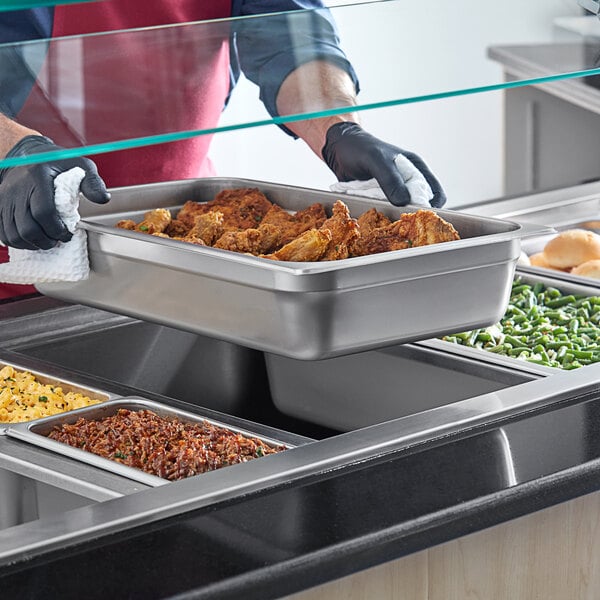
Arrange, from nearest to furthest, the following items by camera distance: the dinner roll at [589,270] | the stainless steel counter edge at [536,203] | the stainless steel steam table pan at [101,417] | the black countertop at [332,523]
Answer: the black countertop at [332,523] → the stainless steel steam table pan at [101,417] → the dinner roll at [589,270] → the stainless steel counter edge at [536,203]

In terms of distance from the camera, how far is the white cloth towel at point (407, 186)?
143 cm

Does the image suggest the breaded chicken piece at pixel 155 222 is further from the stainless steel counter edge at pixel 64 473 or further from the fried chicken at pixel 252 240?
the stainless steel counter edge at pixel 64 473

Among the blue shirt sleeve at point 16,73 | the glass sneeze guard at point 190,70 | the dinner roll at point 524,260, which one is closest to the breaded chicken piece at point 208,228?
the glass sneeze guard at point 190,70

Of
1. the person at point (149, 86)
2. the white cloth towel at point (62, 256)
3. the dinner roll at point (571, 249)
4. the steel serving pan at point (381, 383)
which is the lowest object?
the steel serving pan at point (381, 383)

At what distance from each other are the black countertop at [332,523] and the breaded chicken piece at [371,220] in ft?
0.97

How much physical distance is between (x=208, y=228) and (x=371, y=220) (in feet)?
0.63

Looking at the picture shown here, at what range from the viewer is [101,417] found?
1.27 metres

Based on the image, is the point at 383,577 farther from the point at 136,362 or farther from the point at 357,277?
the point at 136,362

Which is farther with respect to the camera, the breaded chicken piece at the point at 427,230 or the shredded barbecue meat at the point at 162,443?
the breaded chicken piece at the point at 427,230

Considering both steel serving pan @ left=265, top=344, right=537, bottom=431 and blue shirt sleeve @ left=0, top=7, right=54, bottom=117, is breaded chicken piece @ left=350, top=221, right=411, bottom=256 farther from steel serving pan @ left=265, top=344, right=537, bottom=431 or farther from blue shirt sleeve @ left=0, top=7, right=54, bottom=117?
blue shirt sleeve @ left=0, top=7, right=54, bottom=117

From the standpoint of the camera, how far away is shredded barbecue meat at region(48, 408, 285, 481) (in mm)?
1118

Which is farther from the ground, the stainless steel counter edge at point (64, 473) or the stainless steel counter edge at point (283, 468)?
the stainless steel counter edge at point (283, 468)

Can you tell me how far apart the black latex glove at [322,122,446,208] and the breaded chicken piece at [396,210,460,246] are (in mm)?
140

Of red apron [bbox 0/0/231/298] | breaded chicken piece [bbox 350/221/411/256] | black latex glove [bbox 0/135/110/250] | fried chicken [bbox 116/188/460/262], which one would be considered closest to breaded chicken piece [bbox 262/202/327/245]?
fried chicken [bbox 116/188/460/262]
